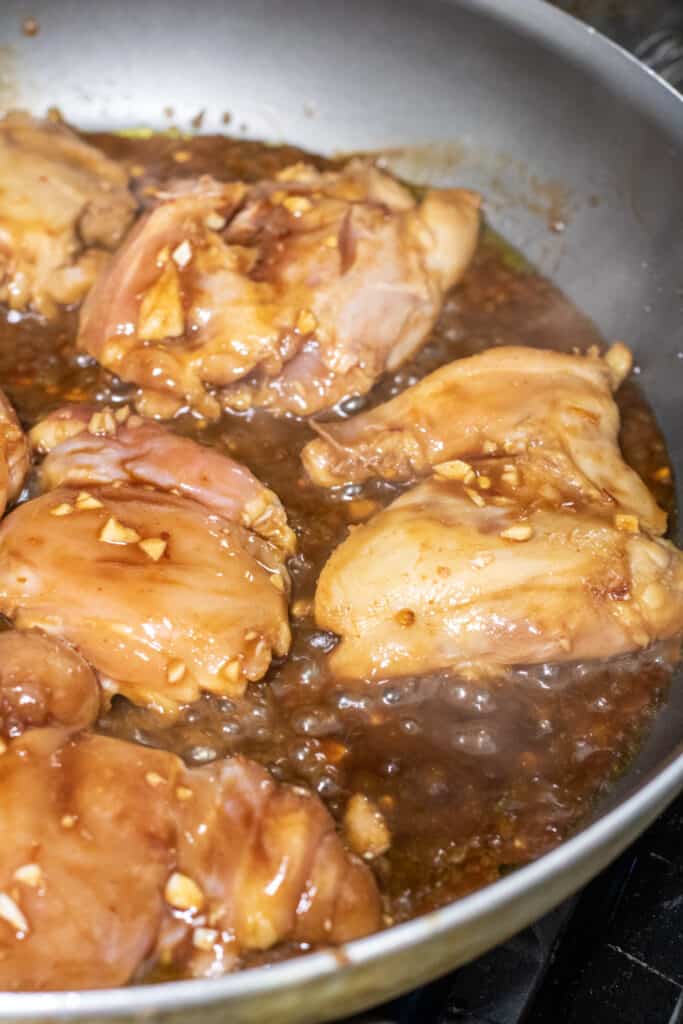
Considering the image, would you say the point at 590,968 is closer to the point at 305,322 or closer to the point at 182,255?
the point at 305,322

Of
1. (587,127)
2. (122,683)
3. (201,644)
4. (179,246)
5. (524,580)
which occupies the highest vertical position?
(587,127)

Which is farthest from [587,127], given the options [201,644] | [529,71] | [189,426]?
[201,644]

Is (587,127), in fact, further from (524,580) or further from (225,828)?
(225,828)

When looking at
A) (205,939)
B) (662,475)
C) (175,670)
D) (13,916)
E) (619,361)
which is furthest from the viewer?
(619,361)

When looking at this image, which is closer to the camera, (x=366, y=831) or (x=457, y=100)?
(x=366, y=831)

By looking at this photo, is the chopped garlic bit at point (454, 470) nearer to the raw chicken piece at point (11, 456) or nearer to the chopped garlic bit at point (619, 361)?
the chopped garlic bit at point (619, 361)

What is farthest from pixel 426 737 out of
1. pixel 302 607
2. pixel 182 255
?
pixel 182 255
